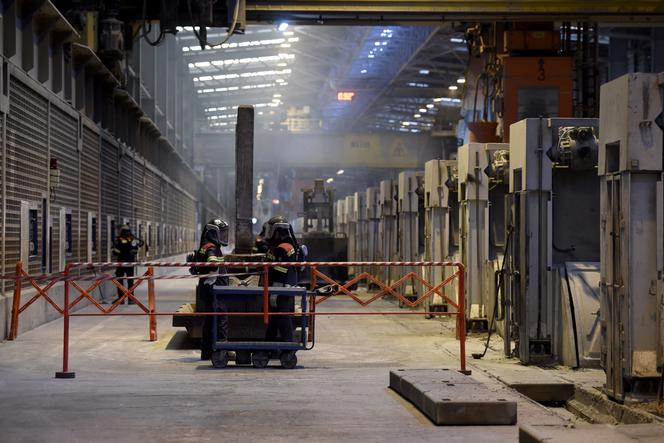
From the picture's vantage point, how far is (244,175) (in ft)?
68.6

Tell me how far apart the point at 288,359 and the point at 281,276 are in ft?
3.80

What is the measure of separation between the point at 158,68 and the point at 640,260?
37.5 meters

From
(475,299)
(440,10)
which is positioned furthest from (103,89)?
(475,299)

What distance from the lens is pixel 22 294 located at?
62.3 ft

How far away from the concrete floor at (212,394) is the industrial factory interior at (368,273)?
0.16 ft

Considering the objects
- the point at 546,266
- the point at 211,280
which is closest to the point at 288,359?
the point at 211,280

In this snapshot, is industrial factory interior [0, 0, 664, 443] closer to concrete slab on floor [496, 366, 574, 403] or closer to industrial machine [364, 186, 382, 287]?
concrete slab on floor [496, 366, 574, 403]

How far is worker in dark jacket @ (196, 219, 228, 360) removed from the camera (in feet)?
45.0

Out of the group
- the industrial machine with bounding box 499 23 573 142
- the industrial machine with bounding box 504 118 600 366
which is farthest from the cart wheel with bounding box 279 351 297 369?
the industrial machine with bounding box 499 23 573 142

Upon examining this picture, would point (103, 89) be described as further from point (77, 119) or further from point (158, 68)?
point (158, 68)

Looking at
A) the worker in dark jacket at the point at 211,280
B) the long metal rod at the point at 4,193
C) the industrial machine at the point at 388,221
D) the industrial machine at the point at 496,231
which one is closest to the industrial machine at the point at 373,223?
the industrial machine at the point at 388,221

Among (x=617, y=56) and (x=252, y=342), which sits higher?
(x=617, y=56)

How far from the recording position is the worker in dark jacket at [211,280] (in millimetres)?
13727

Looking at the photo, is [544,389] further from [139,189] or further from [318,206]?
[318,206]
